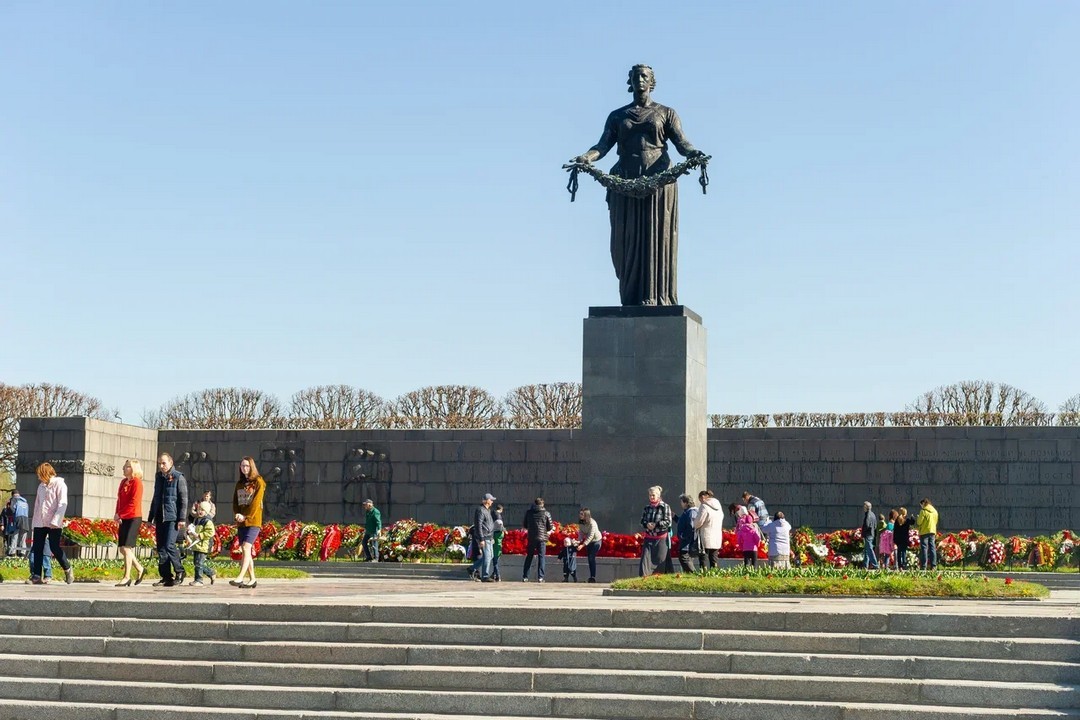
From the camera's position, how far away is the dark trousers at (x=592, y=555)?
2173 centimetres

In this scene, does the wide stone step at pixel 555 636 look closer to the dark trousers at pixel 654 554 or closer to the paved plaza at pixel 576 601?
the paved plaza at pixel 576 601

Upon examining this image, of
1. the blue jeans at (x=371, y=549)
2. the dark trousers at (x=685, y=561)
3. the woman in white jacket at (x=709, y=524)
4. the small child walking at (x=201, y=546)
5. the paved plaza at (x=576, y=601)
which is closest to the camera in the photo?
the paved plaza at (x=576, y=601)

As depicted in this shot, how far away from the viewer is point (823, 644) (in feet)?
37.2

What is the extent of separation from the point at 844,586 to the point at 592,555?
707cm

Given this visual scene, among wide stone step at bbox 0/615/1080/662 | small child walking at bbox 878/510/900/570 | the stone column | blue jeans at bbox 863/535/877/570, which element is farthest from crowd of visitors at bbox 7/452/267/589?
small child walking at bbox 878/510/900/570

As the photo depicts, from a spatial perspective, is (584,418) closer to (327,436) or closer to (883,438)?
(883,438)

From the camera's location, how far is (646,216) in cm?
2264

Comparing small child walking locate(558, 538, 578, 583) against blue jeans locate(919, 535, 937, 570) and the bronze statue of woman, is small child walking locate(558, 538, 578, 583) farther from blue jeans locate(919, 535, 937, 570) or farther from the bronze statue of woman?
blue jeans locate(919, 535, 937, 570)

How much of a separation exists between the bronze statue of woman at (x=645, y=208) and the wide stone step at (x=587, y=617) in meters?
9.88

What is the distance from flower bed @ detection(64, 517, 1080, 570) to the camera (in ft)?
86.1

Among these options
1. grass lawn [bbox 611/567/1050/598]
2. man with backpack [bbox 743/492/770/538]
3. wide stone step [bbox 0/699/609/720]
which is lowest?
wide stone step [bbox 0/699/609/720]

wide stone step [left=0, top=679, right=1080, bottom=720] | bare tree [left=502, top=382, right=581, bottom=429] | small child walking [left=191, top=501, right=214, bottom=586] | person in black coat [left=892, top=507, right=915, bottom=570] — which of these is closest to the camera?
wide stone step [left=0, top=679, right=1080, bottom=720]

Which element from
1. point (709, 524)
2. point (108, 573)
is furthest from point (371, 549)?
point (709, 524)

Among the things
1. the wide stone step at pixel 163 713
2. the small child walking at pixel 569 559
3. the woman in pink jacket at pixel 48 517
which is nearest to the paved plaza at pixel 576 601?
the woman in pink jacket at pixel 48 517
